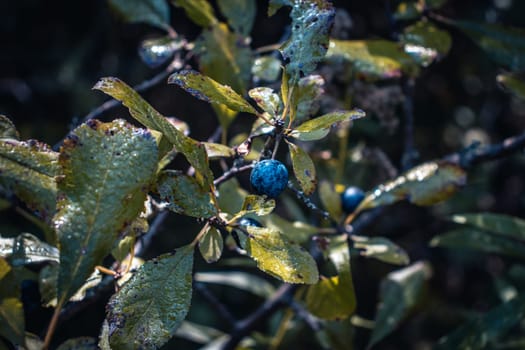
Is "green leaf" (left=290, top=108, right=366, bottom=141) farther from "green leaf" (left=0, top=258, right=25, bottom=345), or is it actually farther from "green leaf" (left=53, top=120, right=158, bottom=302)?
"green leaf" (left=0, top=258, right=25, bottom=345)

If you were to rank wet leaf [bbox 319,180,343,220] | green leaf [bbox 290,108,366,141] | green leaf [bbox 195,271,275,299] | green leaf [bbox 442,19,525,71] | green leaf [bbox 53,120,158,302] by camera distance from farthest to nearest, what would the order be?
1. green leaf [bbox 195,271,275,299]
2. green leaf [bbox 442,19,525,71]
3. wet leaf [bbox 319,180,343,220]
4. green leaf [bbox 290,108,366,141]
5. green leaf [bbox 53,120,158,302]

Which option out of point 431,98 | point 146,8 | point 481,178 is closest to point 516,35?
point 481,178

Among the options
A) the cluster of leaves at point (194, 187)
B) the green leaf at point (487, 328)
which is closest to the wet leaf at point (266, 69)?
the cluster of leaves at point (194, 187)

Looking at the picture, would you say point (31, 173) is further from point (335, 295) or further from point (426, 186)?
point (426, 186)

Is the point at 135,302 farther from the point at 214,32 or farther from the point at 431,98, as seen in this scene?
the point at 431,98

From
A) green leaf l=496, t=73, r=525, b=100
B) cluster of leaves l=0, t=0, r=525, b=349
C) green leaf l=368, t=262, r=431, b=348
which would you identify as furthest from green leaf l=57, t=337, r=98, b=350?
green leaf l=496, t=73, r=525, b=100

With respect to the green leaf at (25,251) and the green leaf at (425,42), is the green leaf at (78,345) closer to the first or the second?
the green leaf at (25,251)
